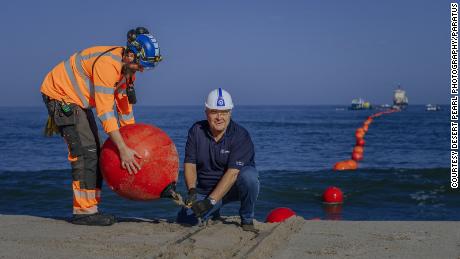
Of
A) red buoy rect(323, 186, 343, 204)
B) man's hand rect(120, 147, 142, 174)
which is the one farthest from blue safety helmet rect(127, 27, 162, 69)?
red buoy rect(323, 186, 343, 204)

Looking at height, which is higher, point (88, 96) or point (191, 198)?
point (88, 96)

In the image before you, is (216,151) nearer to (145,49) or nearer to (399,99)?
(145,49)

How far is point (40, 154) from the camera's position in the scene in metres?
19.0

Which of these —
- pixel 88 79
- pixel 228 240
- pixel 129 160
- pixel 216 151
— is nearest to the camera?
pixel 129 160

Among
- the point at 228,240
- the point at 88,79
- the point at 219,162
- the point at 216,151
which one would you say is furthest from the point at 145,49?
the point at 228,240

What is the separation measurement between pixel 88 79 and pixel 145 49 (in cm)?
68

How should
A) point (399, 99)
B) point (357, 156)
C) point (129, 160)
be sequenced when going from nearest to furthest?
1. point (129, 160)
2. point (357, 156)
3. point (399, 99)

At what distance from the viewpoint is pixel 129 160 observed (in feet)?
15.5

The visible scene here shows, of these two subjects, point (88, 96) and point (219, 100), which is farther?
point (88, 96)

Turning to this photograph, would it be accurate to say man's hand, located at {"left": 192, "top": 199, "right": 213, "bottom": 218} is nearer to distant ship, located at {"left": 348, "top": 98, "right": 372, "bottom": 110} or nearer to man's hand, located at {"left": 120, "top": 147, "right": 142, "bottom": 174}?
man's hand, located at {"left": 120, "top": 147, "right": 142, "bottom": 174}

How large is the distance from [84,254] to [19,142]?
2138 cm

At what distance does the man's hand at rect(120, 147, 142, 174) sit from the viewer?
4.72 meters

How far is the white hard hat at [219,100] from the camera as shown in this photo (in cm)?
493

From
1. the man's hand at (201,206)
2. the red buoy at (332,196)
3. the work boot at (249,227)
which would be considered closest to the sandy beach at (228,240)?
the work boot at (249,227)
